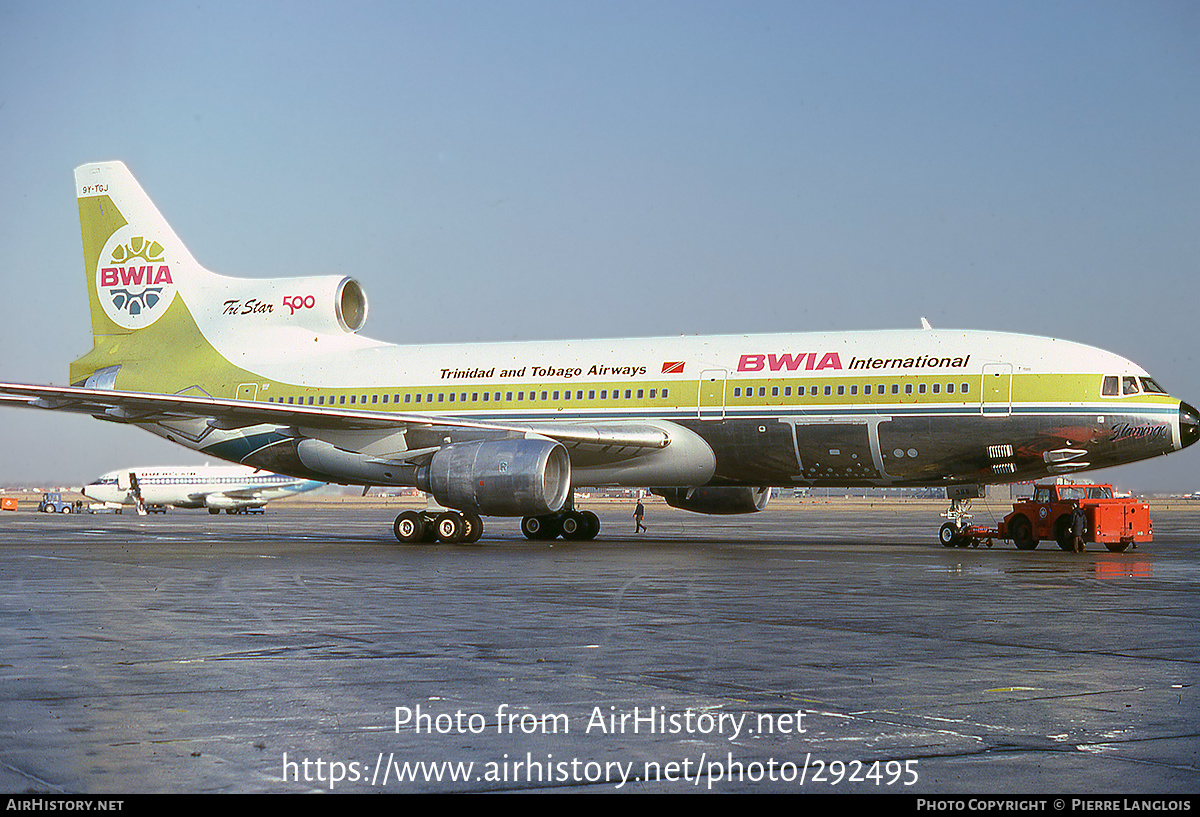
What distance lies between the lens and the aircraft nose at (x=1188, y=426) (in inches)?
953

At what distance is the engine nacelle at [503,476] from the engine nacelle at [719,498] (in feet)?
18.3

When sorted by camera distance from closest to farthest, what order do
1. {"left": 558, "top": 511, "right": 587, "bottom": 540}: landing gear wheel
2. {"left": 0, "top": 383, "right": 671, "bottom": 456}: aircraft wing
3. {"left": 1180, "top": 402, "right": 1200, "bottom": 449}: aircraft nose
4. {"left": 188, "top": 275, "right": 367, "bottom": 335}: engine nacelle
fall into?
1. {"left": 1180, "top": 402, "right": 1200, "bottom": 449}: aircraft nose
2. {"left": 0, "top": 383, "right": 671, "bottom": 456}: aircraft wing
3. {"left": 558, "top": 511, "right": 587, "bottom": 540}: landing gear wheel
4. {"left": 188, "top": 275, "right": 367, "bottom": 335}: engine nacelle

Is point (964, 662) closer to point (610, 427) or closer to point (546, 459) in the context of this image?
point (546, 459)

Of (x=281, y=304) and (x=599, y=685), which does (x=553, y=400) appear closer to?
(x=281, y=304)

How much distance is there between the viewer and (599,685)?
26.1 feet

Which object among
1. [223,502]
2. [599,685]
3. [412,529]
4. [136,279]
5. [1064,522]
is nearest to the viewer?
[599,685]

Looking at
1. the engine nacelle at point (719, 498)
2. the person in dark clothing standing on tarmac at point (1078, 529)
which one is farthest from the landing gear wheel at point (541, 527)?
the person in dark clothing standing on tarmac at point (1078, 529)

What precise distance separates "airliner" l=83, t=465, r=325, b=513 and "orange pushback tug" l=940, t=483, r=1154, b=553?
53835mm

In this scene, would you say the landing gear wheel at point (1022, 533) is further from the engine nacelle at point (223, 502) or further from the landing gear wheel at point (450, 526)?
the engine nacelle at point (223, 502)

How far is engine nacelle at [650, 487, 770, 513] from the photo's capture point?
31.0m

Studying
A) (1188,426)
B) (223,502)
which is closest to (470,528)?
(1188,426)

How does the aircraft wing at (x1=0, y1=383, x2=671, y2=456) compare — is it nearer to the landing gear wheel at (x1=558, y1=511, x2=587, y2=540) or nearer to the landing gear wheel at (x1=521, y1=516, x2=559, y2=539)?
the landing gear wheel at (x1=521, y1=516, x2=559, y2=539)

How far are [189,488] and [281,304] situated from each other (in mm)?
45375

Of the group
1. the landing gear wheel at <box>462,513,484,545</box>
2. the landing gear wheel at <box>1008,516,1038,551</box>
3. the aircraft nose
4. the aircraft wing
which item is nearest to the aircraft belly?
the aircraft nose
